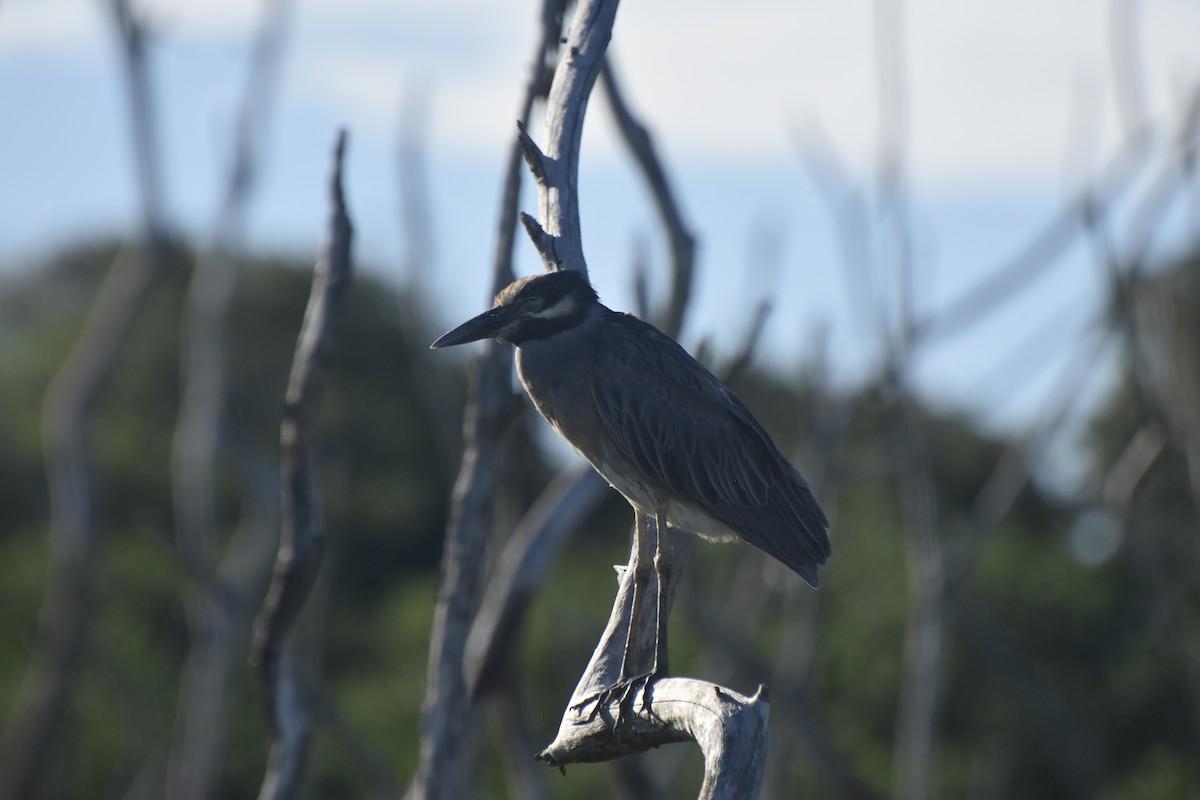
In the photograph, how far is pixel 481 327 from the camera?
6070mm

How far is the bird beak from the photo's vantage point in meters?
5.97

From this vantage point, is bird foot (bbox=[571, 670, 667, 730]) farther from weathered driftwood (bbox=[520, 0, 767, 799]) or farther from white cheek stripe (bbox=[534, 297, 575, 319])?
white cheek stripe (bbox=[534, 297, 575, 319])

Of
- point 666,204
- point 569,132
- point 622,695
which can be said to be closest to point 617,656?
point 622,695

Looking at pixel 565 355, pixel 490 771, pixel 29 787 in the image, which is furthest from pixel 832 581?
pixel 565 355

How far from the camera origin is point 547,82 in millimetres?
7801

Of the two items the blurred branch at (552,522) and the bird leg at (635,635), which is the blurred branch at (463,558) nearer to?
the blurred branch at (552,522)

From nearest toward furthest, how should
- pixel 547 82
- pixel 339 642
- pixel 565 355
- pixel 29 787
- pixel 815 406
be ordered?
pixel 565 355 → pixel 547 82 → pixel 815 406 → pixel 29 787 → pixel 339 642

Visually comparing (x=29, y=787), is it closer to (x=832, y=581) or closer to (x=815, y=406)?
(x=815, y=406)

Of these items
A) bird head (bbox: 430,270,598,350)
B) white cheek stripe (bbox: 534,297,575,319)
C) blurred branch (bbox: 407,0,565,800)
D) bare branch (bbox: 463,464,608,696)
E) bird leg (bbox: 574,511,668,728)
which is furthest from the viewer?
bare branch (bbox: 463,464,608,696)

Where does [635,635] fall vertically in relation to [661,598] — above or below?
below

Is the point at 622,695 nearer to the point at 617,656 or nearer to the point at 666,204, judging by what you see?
the point at 617,656

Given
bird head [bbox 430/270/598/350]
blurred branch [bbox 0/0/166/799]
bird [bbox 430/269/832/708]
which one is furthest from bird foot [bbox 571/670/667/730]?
blurred branch [bbox 0/0/166/799]

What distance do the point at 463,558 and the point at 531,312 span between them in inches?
70.3

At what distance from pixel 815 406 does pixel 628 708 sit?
8314 millimetres
